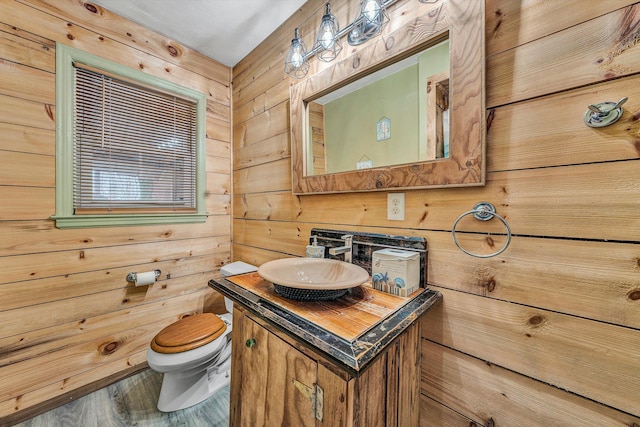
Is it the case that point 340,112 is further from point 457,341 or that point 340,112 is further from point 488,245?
point 457,341

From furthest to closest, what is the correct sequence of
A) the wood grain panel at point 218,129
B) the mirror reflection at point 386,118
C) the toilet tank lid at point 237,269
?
the wood grain panel at point 218,129 → the toilet tank lid at point 237,269 → the mirror reflection at point 386,118

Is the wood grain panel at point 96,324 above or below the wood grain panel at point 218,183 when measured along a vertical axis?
below

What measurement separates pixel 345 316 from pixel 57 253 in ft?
5.64

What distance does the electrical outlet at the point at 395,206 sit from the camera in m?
1.05

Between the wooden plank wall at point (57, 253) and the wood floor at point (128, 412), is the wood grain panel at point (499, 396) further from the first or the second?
the wooden plank wall at point (57, 253)

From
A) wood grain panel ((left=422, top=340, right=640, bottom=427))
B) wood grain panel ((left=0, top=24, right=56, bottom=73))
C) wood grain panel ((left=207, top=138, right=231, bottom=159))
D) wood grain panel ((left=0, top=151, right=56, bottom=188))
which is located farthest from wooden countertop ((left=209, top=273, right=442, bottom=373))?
wood grain panel ((left=0, top=24, right=56, bottom=73))

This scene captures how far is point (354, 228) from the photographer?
4.00 feet

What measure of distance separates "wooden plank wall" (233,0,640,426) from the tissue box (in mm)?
93

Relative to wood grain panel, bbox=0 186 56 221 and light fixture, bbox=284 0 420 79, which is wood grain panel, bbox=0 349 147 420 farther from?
light fixture, bbox=284 0 420 79

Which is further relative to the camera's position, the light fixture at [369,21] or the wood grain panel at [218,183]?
the wood grain panel at [218,183]

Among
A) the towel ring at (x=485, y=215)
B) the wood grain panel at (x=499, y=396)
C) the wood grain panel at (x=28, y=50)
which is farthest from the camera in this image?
the wood grain panel at (x=28, y=50)

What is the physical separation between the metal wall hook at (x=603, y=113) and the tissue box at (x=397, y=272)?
2.05 ft

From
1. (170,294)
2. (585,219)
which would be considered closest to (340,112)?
(585,219)

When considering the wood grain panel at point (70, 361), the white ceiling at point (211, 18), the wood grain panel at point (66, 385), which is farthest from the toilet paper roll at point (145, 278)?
the white ceiling at point (211, 18)
